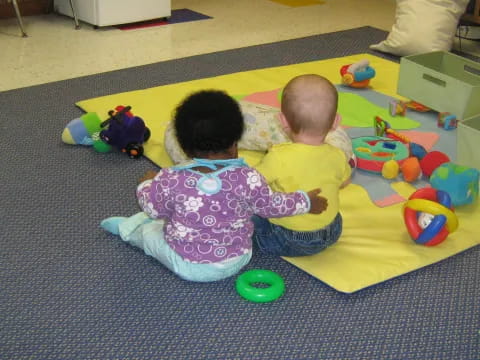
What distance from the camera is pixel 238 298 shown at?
4.80 feet

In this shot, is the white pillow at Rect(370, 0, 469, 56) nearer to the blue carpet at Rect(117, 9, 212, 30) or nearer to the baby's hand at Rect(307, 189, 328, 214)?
the blue carpet at Rect(117, 9, 212, 30)

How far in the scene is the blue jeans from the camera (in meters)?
1.53

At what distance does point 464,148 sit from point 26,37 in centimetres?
255

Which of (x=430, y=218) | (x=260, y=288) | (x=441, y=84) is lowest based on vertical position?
(x=260, y=288)

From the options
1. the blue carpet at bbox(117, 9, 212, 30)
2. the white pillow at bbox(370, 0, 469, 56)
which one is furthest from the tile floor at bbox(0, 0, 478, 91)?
the white pillow at bbox(370, 0, 469, 56)

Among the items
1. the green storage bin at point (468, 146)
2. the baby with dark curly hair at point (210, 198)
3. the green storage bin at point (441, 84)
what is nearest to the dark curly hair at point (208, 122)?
the baby with dark curly hair at point (210, 198)

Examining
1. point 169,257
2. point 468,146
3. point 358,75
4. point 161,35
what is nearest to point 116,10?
point 161,35

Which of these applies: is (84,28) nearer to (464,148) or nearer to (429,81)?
(429,81)

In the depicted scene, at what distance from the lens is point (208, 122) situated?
4.31 feet

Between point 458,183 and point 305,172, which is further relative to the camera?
point 458,183

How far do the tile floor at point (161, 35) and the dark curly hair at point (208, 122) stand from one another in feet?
5.49

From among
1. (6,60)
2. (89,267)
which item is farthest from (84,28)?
(89,267)

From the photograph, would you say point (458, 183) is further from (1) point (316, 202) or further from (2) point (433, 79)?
(2) point (433, 79)

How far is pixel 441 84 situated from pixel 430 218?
0.98m
